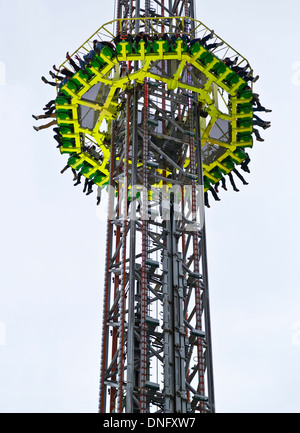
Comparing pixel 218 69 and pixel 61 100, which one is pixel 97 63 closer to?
pixel 61 100

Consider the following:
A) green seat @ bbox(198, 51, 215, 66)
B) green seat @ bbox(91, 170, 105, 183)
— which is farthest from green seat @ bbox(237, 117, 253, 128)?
green seat @ bbox(91, 170, 105, 183)

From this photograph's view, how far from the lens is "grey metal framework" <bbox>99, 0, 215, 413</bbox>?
33.8 meters

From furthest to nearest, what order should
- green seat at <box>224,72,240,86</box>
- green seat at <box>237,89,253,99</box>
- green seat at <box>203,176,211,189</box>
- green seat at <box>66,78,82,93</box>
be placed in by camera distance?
green seat at <box>203,176,211,189</box> < green seat at <box>237,89,253,99</box> < green seat at <box>224,72,240,86</box> < green seat at <box>66,78,82,93</box>

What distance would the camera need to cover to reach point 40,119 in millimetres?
40875

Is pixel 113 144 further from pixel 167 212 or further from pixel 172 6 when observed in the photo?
pixel 172 6

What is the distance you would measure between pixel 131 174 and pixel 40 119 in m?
6.38

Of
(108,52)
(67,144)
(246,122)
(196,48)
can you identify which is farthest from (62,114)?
(246,122)

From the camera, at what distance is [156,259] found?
37.2 meters

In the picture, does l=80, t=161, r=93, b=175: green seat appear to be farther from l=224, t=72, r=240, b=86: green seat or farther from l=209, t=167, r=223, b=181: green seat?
l=224, t=72, r=240, b=86: green seat

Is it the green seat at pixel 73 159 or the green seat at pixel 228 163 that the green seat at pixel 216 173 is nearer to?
the green seat at pixel 228 163

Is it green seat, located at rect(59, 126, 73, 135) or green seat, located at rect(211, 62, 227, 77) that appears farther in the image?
green seat, located at rect(59, 126, 73, 135)

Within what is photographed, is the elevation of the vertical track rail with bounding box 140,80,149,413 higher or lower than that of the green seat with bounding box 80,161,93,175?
lower

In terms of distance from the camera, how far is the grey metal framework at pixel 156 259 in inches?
1329

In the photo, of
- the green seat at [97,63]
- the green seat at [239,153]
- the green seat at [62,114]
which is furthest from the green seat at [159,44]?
the green seat at [239,153]
